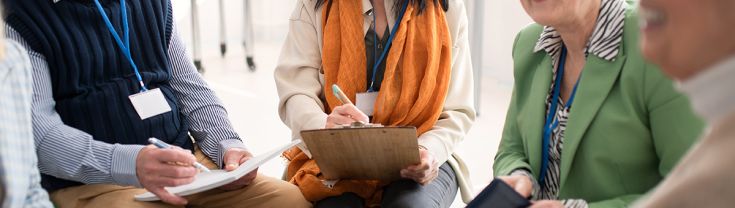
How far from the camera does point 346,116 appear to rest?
6.18 ft

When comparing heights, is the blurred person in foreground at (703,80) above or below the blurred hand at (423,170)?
above

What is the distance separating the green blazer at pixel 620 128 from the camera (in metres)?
1.41

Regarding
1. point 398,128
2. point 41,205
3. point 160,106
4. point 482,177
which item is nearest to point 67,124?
point 160,106

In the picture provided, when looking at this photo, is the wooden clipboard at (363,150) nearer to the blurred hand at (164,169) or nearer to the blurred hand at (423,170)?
the blurred hand at (423,170)

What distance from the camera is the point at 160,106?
1.98 metres

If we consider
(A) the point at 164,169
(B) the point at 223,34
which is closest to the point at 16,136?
(A) the point at 164,169

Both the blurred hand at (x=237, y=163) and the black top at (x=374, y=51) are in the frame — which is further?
the black top at (x=374, y=51)

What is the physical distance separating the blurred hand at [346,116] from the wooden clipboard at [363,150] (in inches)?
4.6

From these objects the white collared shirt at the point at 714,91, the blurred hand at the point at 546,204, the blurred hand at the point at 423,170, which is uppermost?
the white collared shirt at the point at 714,91

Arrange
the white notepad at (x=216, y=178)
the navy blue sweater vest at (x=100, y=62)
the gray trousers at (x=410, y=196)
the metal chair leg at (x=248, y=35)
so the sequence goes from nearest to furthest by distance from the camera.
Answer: the white notepad at (x=216, y=178)
the navy blue sweater vest at (x=100, y=62)
the gray trousers at (x=410, y=196)
the metal chair leg at (x=248, y=35)

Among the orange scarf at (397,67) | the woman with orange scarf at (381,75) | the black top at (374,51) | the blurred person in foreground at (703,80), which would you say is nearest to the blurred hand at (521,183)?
the woman with orange scarf at (381,75)

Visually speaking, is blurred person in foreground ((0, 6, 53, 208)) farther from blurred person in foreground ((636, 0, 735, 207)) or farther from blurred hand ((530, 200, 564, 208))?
blurred person in foreground ((636, 0, 735, 207))

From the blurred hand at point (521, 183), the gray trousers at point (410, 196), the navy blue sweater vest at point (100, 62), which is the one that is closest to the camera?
the blurred hand at point (521, 183)

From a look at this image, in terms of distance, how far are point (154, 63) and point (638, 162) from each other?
1231mm
